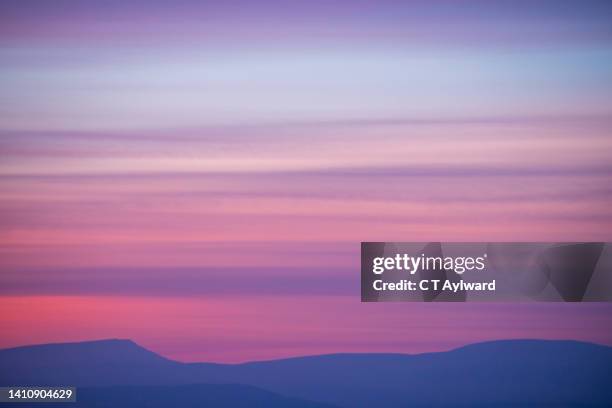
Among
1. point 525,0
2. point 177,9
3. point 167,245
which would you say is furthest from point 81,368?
point 525,0

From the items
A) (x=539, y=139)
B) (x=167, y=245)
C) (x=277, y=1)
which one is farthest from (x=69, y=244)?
(x=539, y=139)

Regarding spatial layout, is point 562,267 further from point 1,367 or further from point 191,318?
point 1,367

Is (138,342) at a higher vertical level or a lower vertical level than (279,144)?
lower

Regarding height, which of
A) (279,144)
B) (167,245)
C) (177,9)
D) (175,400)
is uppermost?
(177,9)

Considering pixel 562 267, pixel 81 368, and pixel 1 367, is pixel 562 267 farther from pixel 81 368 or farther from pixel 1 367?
pixel 1 367

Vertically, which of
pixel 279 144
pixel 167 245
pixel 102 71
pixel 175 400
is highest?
pixel 102 71

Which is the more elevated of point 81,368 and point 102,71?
point 102,71
